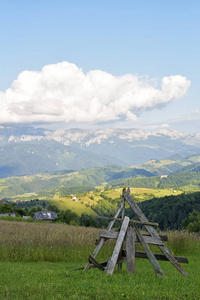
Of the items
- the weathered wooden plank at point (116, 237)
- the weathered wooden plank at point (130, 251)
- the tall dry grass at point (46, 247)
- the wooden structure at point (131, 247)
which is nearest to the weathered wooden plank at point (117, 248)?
the wooden structure at point (131, 247)

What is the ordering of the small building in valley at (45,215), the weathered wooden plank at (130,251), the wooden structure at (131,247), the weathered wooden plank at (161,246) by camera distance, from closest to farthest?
the wooden structure at (131,247) → the weathered wooden plank at (130,251) → the weathered wooden plank at (161,246) → the small building in valley at (45,215)

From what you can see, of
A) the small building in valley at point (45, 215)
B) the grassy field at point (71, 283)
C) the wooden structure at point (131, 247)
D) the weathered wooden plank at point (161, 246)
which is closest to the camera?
the grassy field at point (71, 283)

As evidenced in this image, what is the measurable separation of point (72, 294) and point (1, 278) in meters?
2.42

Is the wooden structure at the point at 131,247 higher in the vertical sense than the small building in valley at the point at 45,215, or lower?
higher

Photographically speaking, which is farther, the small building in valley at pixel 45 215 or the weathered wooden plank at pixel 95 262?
the small building in valley at pixel 45 215

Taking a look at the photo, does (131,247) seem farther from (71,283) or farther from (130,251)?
(71,283)

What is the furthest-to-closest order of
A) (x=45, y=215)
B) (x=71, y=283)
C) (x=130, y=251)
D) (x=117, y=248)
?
(x=45, y=215) → (x=130, y=251) → (x=117, y=248) → (x=71, y=283)

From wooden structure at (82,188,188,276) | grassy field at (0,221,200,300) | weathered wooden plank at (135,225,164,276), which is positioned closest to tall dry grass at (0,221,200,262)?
grassy field at (0,221,200,300)

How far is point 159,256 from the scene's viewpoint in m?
9.70

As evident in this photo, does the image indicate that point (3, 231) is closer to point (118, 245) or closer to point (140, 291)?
point (118, 245)

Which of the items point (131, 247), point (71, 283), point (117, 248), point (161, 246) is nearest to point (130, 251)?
point (131, 247)

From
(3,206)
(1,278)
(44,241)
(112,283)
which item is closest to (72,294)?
(112,283)

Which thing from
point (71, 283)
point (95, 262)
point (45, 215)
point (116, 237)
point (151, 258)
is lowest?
point (45, 215)

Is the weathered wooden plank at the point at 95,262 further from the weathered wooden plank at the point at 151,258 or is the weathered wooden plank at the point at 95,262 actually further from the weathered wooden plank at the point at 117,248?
the weathered wooden plank at the point at 151,258
